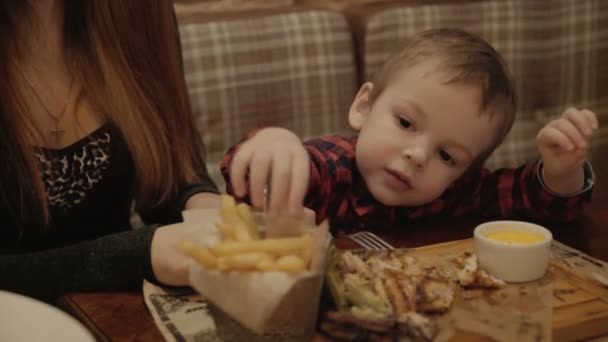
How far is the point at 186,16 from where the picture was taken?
215cm

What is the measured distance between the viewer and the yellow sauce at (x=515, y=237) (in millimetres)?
1178

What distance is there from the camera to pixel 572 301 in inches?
41.3

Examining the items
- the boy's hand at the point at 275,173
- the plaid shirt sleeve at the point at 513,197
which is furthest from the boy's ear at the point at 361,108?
the boy's hand at the point at 275,173

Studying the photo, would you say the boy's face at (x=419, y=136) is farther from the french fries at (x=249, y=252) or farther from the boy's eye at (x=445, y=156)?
the french fries at (x=249, y=252)

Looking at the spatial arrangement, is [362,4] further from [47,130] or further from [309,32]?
[47,130]

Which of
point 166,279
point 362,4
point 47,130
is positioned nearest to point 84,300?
point 166,279

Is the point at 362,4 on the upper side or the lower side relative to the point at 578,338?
upper

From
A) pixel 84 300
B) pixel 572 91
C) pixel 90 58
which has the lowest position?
pixel 572 91

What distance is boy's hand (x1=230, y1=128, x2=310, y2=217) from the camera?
96 centimetres

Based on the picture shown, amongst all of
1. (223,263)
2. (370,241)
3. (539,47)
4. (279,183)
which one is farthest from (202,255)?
(539,47)

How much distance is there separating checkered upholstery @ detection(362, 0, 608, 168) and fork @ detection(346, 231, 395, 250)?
1.18 metres

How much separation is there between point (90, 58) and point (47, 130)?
17 centimetres

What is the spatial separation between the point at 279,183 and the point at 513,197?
2.55 feet

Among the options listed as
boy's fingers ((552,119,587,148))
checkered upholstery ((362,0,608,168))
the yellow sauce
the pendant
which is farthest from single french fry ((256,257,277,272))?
checkered upholstery ((362,0,608,168))
